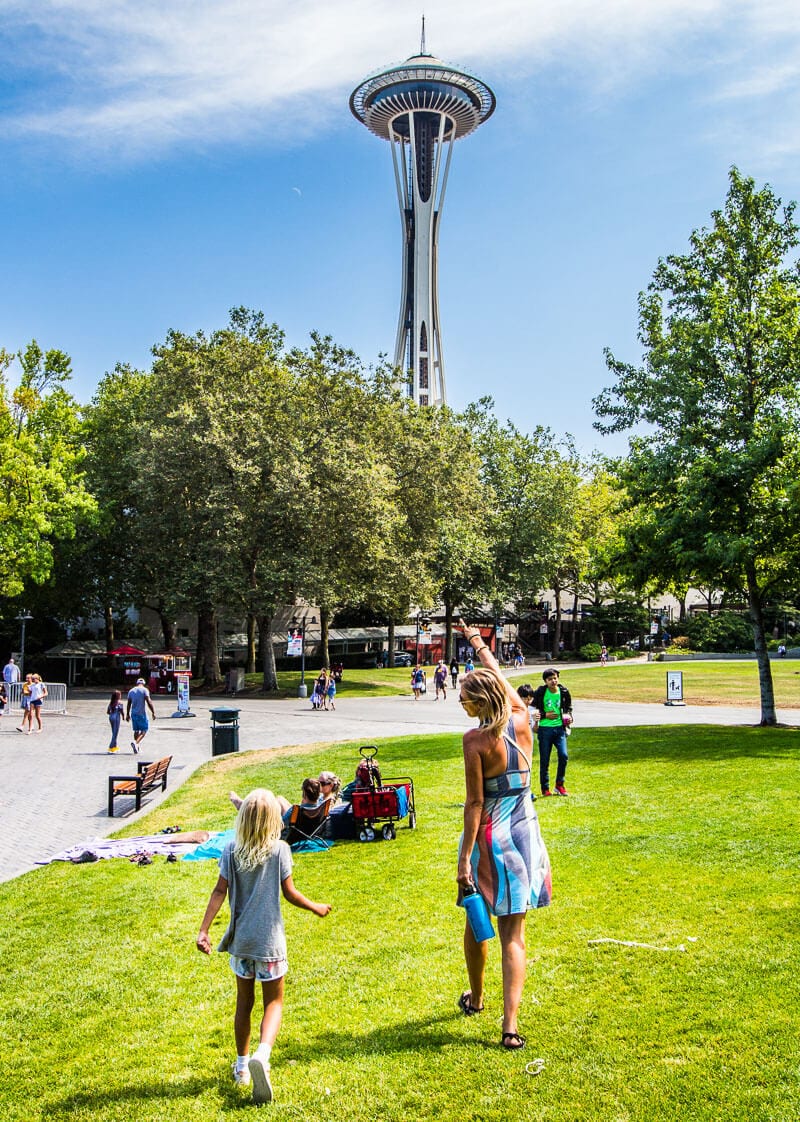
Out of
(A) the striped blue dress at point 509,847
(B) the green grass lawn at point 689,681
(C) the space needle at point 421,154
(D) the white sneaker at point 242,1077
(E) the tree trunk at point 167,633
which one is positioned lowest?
(D) the white sneaker at point 242,1077

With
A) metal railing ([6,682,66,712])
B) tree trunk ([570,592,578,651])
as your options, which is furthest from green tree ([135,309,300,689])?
tree trunk ([570,592,578,651])

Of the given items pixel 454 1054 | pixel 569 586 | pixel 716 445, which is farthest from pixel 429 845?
pixel 569 586

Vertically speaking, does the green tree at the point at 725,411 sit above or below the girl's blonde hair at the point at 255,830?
above

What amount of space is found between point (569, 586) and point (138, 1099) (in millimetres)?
72138

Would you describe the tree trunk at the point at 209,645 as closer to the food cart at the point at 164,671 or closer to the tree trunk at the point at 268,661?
the food cart at the point at 164,671

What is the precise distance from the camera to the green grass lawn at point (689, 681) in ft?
120

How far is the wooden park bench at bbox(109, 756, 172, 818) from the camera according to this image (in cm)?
1427

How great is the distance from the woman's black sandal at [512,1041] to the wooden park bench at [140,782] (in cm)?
1017

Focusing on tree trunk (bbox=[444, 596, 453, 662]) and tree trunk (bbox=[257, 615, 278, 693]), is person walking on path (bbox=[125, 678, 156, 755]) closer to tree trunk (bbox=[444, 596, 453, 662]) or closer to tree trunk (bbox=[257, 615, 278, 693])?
→ tree trunk (bbox=[257, 615, 278, 693])

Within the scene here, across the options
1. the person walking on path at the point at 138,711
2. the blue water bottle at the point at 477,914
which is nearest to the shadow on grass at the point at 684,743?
the person walking on path at the point at 138,711

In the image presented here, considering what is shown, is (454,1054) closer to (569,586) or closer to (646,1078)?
(646,1078)

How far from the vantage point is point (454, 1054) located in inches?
203

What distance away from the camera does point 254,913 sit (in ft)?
16.2

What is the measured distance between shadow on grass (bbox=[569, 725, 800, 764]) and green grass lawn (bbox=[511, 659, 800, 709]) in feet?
35.5
